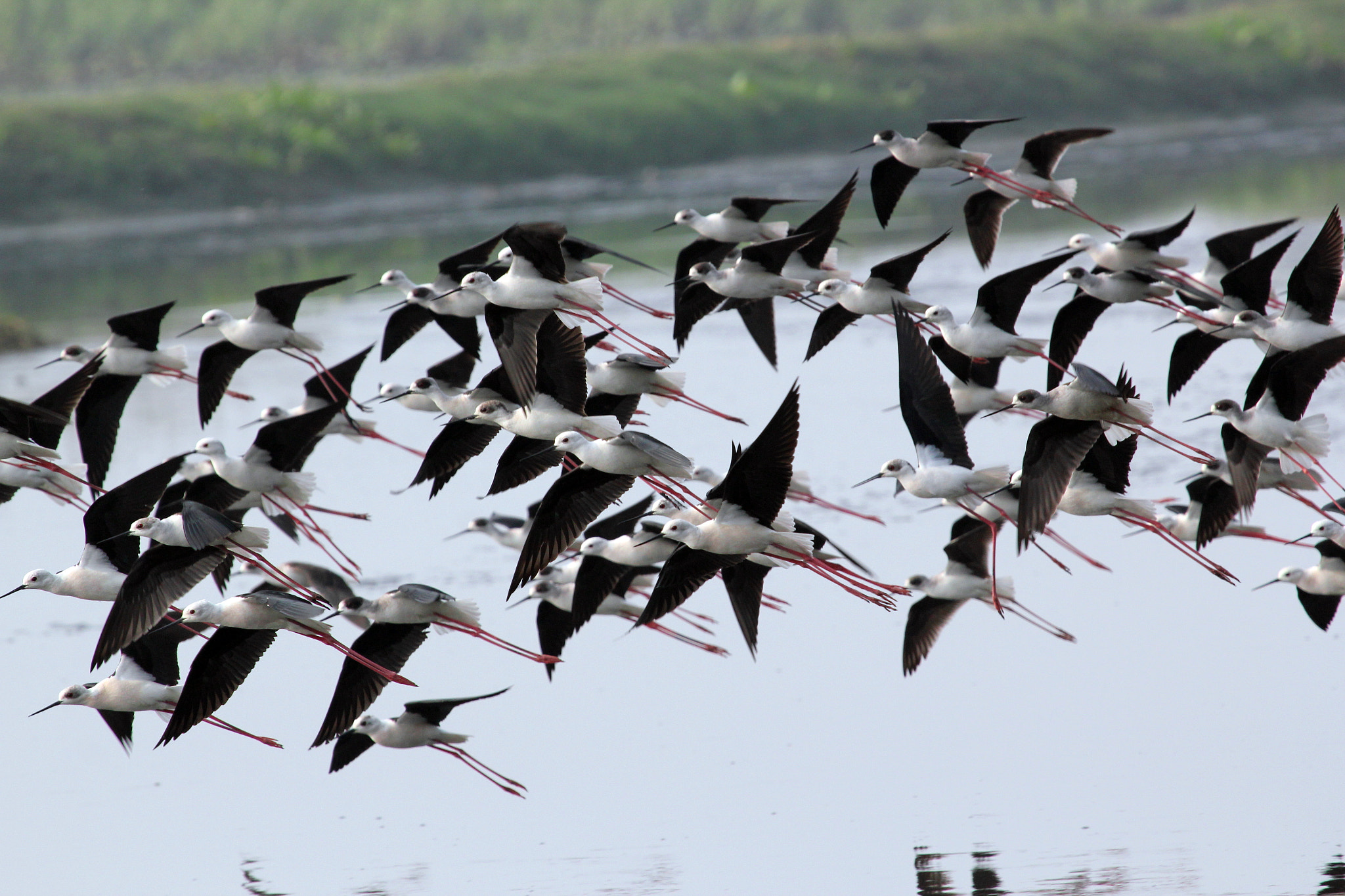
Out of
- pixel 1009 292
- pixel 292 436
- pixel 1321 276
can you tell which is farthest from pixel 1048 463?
pixel 292 436

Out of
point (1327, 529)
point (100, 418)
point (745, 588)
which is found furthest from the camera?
point (100, 418)

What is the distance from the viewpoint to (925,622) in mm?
9273

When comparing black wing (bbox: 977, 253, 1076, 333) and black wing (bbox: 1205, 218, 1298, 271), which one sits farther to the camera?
black wing (bbox: 1205, 218, 1298, 271)

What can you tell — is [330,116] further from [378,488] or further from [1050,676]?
[1050,676]

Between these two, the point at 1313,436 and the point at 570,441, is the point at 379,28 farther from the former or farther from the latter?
the point at 1313,436

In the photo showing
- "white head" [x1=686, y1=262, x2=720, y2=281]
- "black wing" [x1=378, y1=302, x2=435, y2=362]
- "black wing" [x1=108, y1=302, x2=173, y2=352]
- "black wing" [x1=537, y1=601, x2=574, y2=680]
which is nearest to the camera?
"white head" [x1=686, y1=262, x2=720, y2=281]

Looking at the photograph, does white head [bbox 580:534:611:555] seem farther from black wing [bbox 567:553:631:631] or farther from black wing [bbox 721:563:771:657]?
black wing [bbox 721:563:771:657]

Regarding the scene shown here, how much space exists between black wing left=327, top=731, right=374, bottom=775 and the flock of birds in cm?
1

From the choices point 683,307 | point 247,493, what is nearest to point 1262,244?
point 683,307

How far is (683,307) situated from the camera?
9359mm

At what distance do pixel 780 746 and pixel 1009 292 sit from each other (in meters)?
2.50

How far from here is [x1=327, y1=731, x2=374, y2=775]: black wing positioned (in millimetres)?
8672

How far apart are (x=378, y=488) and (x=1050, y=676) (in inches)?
236

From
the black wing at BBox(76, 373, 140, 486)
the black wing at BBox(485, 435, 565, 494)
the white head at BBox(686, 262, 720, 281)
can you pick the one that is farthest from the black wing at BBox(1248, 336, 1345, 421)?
the black wing at BBox(76, 373, 140, 486)
